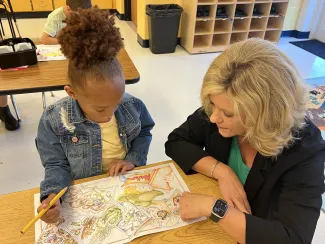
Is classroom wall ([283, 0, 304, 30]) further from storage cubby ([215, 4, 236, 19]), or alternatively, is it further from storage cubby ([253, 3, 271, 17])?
storage cubby ([215, 4, 236, 19])

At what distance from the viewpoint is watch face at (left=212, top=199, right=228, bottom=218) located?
2.69ft

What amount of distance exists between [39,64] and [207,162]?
128cm

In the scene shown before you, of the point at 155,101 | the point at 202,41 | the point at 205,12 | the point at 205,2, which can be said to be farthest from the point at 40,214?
the point at 202,41

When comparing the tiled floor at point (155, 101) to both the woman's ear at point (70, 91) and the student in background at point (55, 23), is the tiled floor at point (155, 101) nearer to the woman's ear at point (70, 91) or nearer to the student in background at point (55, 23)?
the student in background at point (55, 23)

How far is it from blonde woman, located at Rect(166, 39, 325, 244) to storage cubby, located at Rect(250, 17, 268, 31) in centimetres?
371

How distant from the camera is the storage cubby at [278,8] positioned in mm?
4191

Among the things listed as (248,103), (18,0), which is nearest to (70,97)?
(248,103)

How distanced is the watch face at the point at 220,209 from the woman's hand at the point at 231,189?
0.29ft

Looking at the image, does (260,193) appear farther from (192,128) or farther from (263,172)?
(192,128)

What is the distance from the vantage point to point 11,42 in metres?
1.82

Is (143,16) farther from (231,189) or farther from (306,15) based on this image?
(231,189)

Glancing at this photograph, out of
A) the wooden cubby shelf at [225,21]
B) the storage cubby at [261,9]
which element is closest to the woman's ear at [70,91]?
the wooden cubby shelf at [225,21]

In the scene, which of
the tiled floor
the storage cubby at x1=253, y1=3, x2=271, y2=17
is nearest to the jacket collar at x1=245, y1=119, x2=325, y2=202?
the tiled floor

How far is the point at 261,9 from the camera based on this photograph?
13.7 feet
